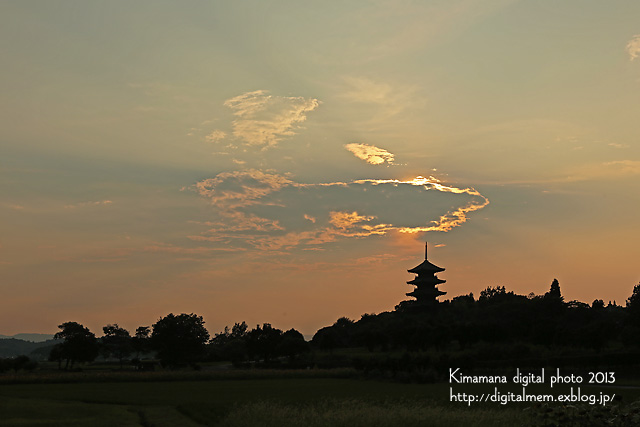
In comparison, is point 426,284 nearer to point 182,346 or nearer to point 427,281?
point 427,281

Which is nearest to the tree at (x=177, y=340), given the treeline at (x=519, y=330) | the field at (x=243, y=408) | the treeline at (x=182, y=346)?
the treeline at (x=182, y=346)

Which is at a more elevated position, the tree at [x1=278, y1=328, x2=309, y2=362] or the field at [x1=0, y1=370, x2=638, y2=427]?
the tree at [x1=278, y1=328, x2=309, y2=362]

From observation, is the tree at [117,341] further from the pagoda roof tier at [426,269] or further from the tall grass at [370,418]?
the tall grass at [370,418]

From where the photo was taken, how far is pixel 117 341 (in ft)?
582

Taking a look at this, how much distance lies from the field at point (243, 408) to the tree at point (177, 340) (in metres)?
57.9

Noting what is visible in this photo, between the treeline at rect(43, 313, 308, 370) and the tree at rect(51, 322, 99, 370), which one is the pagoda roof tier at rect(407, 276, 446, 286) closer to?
the treeline at rect(43, 313, 308, 370)

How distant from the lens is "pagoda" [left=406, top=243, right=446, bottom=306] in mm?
181375

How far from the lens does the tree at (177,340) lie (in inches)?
5476

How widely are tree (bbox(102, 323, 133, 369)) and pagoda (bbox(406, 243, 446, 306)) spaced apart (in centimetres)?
7736

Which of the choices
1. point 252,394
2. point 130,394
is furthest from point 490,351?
point 130,394

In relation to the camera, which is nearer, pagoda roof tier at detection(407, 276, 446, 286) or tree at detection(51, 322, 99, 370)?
tree at detection(51, 322, 99, 370)

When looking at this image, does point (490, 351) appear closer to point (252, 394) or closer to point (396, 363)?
point (396, 363)

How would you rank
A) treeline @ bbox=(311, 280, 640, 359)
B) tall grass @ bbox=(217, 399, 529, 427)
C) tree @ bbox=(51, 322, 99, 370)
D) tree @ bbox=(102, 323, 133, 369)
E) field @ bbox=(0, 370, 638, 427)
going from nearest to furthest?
tall grass @ bbox=(217, 399, 529, 427) → field @ bbox=(0, 370, 638, 427) → treeline @ bbox=(311, 280, 640, 359) → tree @ bbox=(51, 322, 99, 370) → tree @ bbox=(102, 323, 133, 369)

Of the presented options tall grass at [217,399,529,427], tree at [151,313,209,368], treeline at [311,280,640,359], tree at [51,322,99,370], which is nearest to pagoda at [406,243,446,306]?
treeline at [311,280,640,359]
